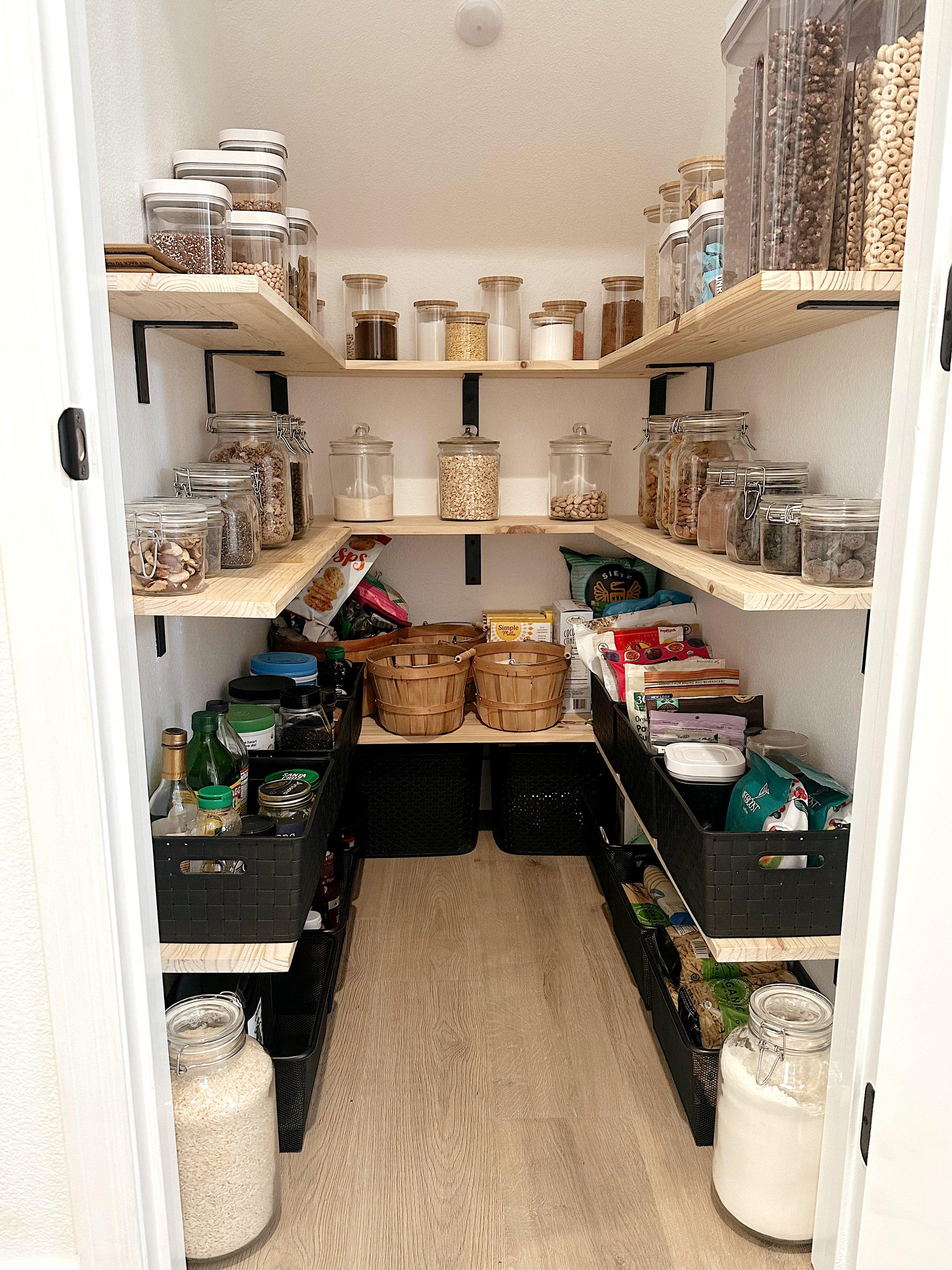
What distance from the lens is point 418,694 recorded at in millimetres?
2551

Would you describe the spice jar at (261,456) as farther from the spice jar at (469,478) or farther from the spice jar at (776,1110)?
the spice jar at (776,1110)

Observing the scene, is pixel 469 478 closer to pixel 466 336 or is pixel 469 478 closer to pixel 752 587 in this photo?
pixel 466 336

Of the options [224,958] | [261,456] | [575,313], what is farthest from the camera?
[575,313]

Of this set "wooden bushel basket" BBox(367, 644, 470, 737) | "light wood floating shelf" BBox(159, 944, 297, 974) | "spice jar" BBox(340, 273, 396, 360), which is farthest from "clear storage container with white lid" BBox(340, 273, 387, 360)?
"light wood floating shelf" BBox(159, 944, 297, 974)

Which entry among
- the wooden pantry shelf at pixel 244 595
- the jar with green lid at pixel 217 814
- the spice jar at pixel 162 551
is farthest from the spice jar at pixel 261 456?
the jar with green lid at pixel 217 814

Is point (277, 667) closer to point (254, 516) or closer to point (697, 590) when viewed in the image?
point (254, 516)

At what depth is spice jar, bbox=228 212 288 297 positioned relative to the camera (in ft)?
5.62

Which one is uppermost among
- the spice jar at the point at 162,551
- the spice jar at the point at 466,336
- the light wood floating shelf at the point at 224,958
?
the spice jar at the point at 466,336

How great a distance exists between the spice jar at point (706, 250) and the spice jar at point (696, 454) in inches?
12.0

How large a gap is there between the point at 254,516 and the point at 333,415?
1.31 metres

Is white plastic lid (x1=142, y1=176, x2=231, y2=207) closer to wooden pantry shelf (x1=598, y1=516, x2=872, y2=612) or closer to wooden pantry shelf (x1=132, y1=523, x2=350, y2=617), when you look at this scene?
wooden pantry shelf (x1=132, y1=523, x2=350, y2=617)

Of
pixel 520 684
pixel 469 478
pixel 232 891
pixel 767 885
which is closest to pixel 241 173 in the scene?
pixel 469 478

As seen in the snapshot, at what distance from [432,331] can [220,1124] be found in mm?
2052

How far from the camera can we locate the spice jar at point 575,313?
259 cm
